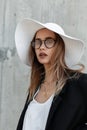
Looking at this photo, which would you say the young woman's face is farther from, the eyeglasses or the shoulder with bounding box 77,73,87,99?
the shoulder with bounding box 77,73,87,99

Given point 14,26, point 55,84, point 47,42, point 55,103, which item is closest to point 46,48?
point 47,42

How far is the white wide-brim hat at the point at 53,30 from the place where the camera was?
2.39 meters

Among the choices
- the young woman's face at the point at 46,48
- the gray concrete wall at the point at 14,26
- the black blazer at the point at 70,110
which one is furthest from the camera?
the gray concrete wall at the point at 14,26

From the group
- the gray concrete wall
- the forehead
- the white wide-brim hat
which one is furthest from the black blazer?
the gray concrete wall

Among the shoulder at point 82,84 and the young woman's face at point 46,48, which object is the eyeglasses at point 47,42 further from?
the shoulder at point 82,84

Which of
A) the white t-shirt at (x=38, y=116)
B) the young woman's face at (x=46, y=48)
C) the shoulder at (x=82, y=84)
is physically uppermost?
the young woman's face at (x=46, y=48)

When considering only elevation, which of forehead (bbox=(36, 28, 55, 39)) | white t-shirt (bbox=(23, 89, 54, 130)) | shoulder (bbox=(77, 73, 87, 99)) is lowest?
white t-shirt (bbox=(23, 89, 54, 130))

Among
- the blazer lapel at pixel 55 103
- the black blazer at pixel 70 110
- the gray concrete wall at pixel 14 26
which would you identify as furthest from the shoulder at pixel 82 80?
the gray concrete wall at pixel 14 26

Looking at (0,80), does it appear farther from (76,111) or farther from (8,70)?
(76,111)

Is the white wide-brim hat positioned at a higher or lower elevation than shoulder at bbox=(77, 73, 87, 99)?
higher

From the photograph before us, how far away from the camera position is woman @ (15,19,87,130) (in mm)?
2252

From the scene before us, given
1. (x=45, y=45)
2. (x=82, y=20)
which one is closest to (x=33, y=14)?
(x=82, y=20)

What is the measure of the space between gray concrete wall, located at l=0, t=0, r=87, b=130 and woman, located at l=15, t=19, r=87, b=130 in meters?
0.55

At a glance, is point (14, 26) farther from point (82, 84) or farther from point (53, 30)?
point (82, 84)
